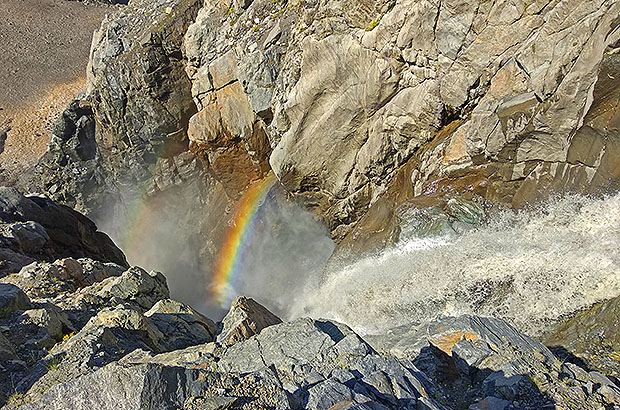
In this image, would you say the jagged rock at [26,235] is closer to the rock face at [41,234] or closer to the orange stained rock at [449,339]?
the rock face at [41,234]

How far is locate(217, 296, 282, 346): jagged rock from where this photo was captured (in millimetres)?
7609

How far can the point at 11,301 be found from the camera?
8219mm

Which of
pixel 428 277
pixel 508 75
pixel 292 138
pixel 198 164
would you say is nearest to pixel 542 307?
pixel 428 277

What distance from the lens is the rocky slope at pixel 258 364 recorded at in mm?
4371

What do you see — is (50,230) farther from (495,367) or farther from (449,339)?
(495,367)

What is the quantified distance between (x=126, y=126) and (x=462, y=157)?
18.3 metres

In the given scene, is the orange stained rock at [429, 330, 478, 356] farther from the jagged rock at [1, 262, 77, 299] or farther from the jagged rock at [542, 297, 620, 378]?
the jagged rock at [1, 262, 77, 299]

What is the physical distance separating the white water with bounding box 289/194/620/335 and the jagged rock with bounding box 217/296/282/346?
3.06 meters

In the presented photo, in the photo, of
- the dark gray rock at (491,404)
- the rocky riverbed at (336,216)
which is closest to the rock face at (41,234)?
the rocky riverbed at (336,216)

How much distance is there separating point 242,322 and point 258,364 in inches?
97.8

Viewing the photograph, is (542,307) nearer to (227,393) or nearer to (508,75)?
(508,75)

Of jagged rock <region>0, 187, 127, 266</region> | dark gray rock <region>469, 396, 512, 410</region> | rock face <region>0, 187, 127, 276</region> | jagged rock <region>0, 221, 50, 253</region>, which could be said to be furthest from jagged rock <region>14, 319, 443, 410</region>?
jagged rock <region>0, 187, 127, 266</region>

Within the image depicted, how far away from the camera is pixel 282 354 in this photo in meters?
5.76

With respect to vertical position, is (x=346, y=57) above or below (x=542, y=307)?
above
